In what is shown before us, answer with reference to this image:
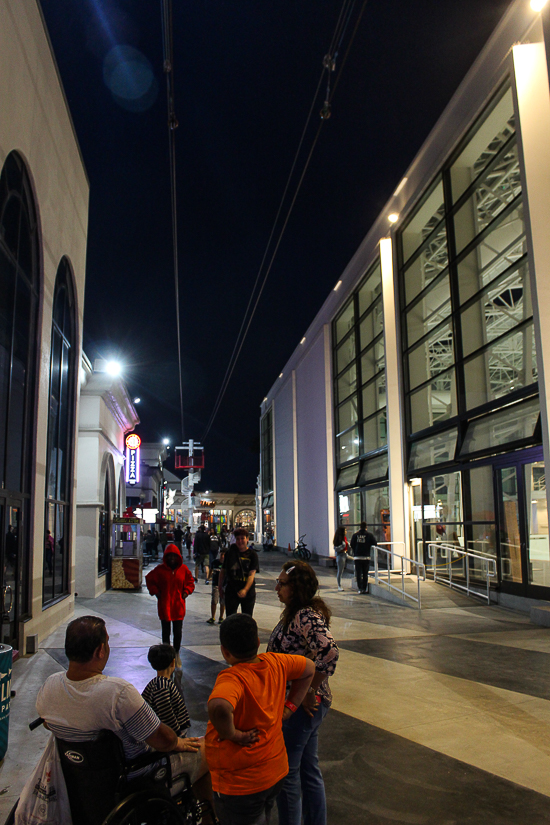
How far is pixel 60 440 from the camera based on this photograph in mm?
12516

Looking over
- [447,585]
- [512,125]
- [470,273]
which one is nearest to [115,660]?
[447,585]

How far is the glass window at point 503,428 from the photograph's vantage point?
13.1 metres

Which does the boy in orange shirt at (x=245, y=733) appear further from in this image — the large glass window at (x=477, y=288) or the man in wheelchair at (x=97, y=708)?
the large glass window at (x=477, y=288)

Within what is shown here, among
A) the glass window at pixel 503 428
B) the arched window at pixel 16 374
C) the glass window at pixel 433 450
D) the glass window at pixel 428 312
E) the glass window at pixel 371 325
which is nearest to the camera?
the arched window at pixel 16 374

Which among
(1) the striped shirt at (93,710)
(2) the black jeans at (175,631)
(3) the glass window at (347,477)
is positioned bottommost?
(2) the black jeans at (175,631)

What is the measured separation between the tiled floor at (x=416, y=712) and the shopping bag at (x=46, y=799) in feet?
5.46

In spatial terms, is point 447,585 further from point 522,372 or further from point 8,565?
point 8,565

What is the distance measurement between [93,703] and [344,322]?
88.2ft

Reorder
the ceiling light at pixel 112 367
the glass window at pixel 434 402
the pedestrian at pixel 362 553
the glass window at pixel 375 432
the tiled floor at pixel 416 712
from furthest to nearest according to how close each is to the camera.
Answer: the glass window at pixel 375 432 → the ceiling light at pixel 112 367 → the glass window at pixel 434 402 → the pedestrian at pixel 362 553 → the tiled floor at pixel 416 712

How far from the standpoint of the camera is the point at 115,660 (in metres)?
8.52

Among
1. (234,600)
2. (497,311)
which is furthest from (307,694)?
(497,311)

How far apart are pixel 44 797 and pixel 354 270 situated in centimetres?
2452

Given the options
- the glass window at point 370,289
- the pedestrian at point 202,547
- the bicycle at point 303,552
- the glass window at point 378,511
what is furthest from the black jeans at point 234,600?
the bicycle at point 303,552

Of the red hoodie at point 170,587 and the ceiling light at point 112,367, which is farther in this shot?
the ceiling light at point 112,367
